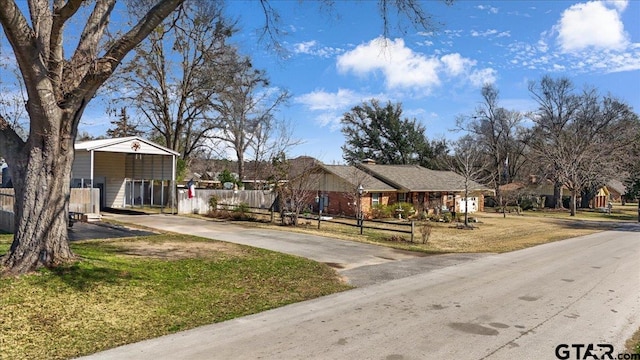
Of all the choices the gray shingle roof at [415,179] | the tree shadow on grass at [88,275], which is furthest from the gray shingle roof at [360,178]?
the tree shadow on grass at [88,275]

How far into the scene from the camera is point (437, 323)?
709 cm

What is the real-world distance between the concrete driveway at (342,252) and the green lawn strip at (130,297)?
1.08 meters

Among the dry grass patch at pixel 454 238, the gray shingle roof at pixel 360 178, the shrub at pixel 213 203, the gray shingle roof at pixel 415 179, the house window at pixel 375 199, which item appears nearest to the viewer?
the dry grass patch at pixel 454 238

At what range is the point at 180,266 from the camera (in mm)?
10750

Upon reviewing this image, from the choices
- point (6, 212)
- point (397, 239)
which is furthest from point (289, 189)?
point (6, 212)

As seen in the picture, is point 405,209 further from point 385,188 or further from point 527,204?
point 527,204

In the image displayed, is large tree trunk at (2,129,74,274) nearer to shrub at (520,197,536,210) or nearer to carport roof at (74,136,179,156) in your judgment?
carport roof at (74,136,179,156)

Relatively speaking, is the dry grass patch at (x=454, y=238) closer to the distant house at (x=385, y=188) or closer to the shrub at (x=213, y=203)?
the shrub at (x=213, y=203)

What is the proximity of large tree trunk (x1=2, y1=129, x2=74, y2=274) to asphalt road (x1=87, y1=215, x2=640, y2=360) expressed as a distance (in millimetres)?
3909

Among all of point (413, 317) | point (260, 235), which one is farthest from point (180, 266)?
point (260, 235)

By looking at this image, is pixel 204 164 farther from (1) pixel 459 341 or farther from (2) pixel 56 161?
A: (1) pixel 459 341

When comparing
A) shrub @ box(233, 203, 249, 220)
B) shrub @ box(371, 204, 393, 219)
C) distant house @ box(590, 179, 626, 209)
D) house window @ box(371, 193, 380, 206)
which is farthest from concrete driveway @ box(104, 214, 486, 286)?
distant house @ box(590, 179, 626, 209)

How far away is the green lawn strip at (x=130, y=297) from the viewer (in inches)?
239

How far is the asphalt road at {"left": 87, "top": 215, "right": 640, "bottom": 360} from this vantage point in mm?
5797
